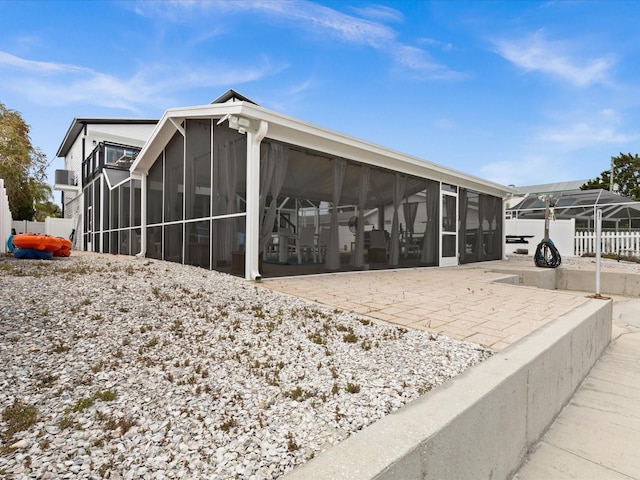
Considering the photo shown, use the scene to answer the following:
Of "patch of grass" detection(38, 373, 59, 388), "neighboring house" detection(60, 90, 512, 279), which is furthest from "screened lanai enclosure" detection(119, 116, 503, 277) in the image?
"patch of grass" detection(38, 373, 59, 388)

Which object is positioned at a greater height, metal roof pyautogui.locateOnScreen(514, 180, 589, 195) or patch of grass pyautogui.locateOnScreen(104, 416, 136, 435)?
metal roof pyautogui.locateOnScreen(514, 180, 589, 195)

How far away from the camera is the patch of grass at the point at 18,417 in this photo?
1234mm

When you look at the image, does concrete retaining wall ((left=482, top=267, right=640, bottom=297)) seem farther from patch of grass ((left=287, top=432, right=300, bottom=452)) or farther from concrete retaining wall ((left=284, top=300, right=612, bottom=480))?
patch of grass ((left=287, top=432, right=300, bottom=452))

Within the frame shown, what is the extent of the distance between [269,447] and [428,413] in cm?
64

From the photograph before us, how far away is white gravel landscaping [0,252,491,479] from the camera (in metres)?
1.14

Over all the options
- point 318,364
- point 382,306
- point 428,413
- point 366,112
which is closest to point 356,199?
point 382,306

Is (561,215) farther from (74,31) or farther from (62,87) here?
(62,87)

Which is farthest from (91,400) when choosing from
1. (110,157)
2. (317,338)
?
(110,157)

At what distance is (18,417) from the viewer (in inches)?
51.7

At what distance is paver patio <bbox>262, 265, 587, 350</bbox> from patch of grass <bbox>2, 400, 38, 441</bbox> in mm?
2361

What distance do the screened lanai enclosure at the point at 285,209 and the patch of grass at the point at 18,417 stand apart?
3.78 metres

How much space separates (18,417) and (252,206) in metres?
3.92

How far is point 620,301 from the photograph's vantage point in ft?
21.9

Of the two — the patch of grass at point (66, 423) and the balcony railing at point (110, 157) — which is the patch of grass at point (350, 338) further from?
the balcony railing at point (110, 157)
